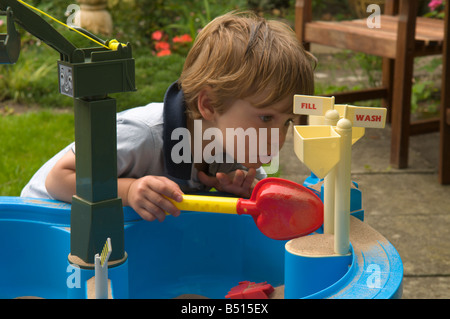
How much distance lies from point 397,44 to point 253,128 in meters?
1.57

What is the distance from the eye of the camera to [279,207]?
99 centimetres

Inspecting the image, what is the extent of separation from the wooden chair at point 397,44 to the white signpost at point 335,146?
1705mm

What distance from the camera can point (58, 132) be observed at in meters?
2.99

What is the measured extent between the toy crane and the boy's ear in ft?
1.60

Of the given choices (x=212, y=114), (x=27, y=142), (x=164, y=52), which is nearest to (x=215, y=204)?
(x=212, y=114)

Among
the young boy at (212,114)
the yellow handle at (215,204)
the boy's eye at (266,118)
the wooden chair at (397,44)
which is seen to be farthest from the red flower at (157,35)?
the yellow handle at (215,204)

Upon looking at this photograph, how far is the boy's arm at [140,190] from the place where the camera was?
1094mm

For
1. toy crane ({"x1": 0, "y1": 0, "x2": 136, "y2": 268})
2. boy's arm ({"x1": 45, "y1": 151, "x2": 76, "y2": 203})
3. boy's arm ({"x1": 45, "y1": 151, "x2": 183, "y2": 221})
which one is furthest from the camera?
boy's arm ({"x1": 45, "y1": 151, "x2": 76, "y2": 203})

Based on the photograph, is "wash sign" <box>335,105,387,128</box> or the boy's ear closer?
"wash sign" <box>335,105,387,128</box>

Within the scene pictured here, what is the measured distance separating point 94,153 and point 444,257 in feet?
4.69

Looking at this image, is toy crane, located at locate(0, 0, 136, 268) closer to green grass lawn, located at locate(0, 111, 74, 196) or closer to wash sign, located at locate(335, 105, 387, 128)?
wash sign, located at locate(335, 105, 387, 128)

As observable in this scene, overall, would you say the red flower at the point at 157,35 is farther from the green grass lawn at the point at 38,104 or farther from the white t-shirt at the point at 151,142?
the white t-shirt at the point at 151,142

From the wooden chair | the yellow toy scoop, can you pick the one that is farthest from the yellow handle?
the wooden chair

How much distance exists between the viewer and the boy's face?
1245 millimetres
